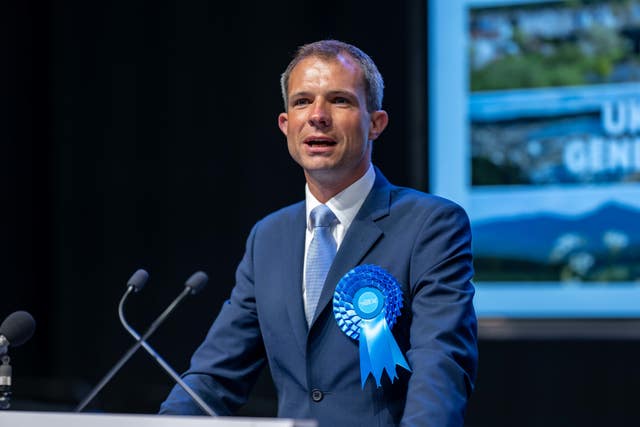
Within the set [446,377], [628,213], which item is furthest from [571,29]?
[446,377]

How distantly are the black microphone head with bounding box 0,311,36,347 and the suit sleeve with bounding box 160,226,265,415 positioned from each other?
1.33 feet

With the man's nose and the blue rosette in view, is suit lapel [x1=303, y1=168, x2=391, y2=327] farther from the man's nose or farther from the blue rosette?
the man's nose

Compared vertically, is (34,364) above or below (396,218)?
below

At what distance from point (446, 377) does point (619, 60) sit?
8.44 feet

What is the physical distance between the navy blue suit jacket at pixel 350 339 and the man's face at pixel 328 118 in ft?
0.41

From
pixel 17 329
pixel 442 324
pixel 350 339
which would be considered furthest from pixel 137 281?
pixel 442 324

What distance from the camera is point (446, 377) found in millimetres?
1913

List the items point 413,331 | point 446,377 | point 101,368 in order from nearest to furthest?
point 446,377 → point 413,331 → point 101,368

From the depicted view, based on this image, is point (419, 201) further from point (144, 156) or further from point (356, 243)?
point (144, 156)

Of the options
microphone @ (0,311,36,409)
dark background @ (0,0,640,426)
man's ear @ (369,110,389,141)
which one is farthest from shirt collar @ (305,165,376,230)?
dark background @ (0,0,640,426)

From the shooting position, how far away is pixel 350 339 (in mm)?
2135

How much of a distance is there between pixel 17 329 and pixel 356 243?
0.73 m

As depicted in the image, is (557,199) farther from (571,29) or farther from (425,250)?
(425,250)

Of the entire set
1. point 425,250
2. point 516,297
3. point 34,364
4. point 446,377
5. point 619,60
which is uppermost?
point 619,60
